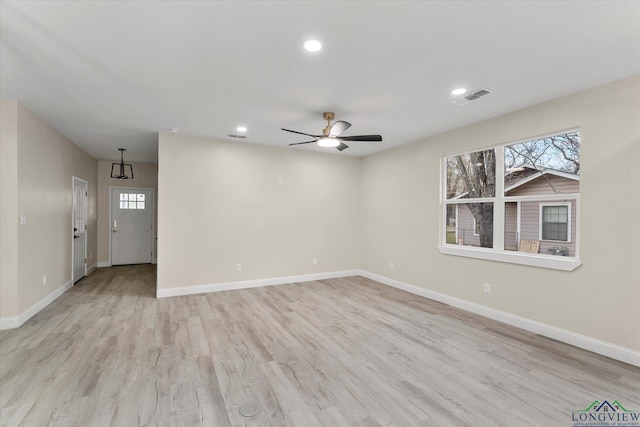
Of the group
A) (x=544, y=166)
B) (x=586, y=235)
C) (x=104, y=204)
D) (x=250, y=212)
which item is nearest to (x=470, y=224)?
(x=544, y=166)

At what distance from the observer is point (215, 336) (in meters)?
3.28

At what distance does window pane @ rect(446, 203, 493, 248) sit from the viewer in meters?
4.11

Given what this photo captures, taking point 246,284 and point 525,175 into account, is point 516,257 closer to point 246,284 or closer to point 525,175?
point 525,175

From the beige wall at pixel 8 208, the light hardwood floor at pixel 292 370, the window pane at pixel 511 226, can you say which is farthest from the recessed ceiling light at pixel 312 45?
the beige wall at pixel 8 208

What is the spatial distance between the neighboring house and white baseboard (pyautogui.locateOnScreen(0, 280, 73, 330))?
20.0 ft

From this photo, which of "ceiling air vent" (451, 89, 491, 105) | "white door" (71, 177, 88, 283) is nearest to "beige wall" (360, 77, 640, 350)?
"ceiling air vent" (451, 89, 491, 105)

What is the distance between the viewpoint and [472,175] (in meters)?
4.35

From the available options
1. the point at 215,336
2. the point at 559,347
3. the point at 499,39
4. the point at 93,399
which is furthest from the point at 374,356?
the point at 499,39

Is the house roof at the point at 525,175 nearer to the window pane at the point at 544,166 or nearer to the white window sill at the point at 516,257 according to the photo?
the window pane at the point at 544,166

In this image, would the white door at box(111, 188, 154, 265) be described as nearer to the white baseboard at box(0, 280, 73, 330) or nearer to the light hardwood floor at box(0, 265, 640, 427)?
the white baseboard at box(0, 280, 73, 330)

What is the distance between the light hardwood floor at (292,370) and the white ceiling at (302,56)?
266 cm

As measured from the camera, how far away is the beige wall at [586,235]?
277cm

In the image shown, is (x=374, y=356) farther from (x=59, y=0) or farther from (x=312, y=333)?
(x=59, y=0)

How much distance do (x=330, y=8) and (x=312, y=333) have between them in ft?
10.2
